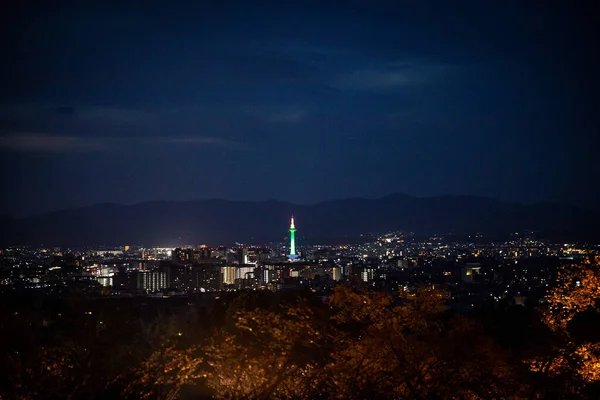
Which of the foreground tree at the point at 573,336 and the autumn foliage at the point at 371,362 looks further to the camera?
the foreground tree at the point at 573,336

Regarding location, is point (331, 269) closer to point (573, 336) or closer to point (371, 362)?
point (573, 336)

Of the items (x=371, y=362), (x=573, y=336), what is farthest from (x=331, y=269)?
(x=371, y=362)

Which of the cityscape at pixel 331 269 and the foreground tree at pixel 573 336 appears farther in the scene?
the cityscape at pixel 331 269

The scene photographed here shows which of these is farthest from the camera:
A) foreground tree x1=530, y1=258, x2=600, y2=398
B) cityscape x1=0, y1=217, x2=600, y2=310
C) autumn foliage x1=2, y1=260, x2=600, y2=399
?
cityscape x1=0, y1=217, x2=600, y2=310

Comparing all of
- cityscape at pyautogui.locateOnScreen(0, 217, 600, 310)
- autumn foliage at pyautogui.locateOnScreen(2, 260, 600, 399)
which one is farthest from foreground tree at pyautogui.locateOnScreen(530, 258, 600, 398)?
cityscape at pyautogui.locateOnScreen(0, 217, 600, 310)

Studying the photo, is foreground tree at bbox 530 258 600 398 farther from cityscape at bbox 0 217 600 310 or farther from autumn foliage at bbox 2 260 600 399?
cityscape at bbox 0 217 600 310

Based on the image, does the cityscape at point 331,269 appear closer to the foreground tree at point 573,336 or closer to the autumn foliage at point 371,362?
the autumn foliage at point 371,362

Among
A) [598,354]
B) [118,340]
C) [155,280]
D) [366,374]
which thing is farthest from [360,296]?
[155,280]

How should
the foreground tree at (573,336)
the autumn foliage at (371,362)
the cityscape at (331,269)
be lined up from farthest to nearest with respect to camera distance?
the cityscape at (331,269), the foreground tree at (573,336), the autumn foliage at (371,362)

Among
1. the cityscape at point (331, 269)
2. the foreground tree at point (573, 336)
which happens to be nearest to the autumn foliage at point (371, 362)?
the foreground tree at point (573, 336)

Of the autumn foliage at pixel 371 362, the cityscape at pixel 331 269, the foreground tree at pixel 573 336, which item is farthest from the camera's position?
the cityscape at pixel 331 269

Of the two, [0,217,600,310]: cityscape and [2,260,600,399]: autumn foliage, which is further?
[0,217,600,310]: cityscape
